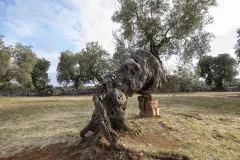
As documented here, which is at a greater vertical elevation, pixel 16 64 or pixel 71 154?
pixel 16 64

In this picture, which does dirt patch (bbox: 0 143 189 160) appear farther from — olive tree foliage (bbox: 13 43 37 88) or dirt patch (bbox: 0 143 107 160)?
olive tree foliage (bbox: 13 43 37 88)

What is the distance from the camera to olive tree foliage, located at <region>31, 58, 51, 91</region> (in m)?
55.7

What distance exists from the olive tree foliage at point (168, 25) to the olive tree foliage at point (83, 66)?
3078 cm

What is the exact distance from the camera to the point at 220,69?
5019cm

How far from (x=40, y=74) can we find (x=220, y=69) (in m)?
40.0

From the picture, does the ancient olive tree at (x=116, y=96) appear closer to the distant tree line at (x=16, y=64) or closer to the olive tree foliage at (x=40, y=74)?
the distant tree line at (x=16, y=64)

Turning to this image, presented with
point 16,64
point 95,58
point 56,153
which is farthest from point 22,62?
point 56,153

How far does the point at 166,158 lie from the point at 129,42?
9709 millimetres

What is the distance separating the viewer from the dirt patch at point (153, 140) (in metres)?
8.05

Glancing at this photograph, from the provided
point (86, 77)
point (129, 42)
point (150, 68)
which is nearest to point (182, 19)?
point (129, 42)

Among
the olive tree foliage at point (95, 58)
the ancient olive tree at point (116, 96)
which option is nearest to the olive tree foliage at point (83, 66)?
the olive tree foliage at point (95, 58)

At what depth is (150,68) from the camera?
1091cm

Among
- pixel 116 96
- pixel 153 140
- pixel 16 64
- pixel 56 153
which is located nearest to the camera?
pixel 56 153

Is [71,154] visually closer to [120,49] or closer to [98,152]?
[98,152]
